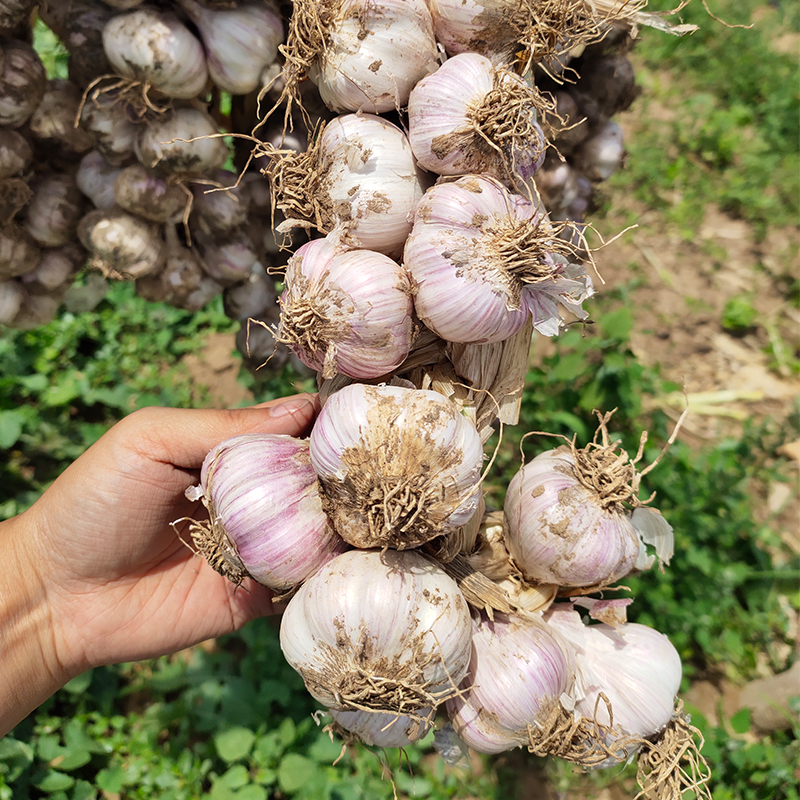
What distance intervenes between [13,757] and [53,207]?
1.55 meters

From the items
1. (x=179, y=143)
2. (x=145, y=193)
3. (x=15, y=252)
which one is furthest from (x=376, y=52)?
(x=15, y=252)

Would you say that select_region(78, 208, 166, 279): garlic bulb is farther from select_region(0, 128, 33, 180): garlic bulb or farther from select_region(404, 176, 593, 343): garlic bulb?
select_region(404, 176, 593, 343): garlic bulb

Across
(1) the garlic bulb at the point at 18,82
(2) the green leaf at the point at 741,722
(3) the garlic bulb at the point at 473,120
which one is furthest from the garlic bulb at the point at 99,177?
(2) the green leaf at the point at 741,722

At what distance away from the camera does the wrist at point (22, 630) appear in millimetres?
1325

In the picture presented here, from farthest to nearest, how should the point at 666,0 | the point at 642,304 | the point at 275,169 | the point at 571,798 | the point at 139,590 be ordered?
the point at 666,0, the point at 642,304, the point at 571,798, the point at 139,590, the point at 275,169

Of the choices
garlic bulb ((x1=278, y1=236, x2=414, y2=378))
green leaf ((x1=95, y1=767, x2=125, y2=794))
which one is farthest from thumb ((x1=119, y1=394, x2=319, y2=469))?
green leaf ((x1=95, y1=767, x2=125, y2=794))

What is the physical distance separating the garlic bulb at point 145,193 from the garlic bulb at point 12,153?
0.17m

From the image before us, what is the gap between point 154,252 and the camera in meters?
1.31

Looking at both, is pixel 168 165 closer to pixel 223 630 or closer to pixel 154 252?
pixel 154 252

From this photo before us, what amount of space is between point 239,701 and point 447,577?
1.35 meters

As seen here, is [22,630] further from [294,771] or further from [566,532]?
[566,532]

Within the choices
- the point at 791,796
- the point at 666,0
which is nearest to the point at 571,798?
the point at 791,796

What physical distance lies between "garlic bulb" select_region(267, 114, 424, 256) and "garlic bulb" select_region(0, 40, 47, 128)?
59 cm

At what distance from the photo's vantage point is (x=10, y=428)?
235 cm
